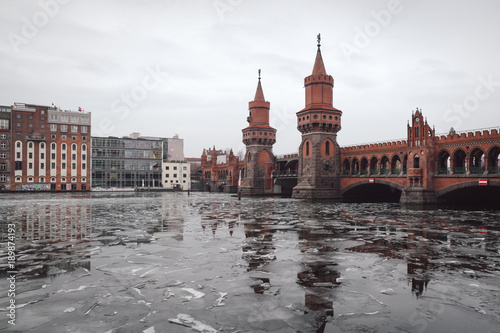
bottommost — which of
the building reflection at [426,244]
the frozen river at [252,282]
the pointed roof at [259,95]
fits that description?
the building reflection at [426,244]

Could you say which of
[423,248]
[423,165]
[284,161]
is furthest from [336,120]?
[423,248]

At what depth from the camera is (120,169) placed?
106m

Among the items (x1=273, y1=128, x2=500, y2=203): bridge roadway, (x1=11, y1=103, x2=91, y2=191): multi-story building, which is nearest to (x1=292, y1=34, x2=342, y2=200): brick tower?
(x1=273, y1=128, x2=500, y2=203): bridge roadway

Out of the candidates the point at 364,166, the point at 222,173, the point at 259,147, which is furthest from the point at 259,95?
the point at 222,173

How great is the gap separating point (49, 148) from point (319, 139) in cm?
7167

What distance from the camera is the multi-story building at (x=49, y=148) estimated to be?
289ft

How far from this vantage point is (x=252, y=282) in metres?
9.73

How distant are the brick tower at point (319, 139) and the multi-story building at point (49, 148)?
65430 millimetres

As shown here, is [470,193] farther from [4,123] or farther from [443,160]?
[4,123]

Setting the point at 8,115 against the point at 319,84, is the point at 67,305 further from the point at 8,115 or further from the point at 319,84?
the point at 8,115

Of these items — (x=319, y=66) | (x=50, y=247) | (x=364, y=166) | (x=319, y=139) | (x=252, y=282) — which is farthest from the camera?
(x=364, y=166)

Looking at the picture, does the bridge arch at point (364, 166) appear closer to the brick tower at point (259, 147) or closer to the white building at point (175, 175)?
the brick tower at point (259, 147)

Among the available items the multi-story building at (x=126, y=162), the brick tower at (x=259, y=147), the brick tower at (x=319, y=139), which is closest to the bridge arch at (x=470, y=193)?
the brick tower at (x=319, y=139)

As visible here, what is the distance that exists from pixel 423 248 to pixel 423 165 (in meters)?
30.5
